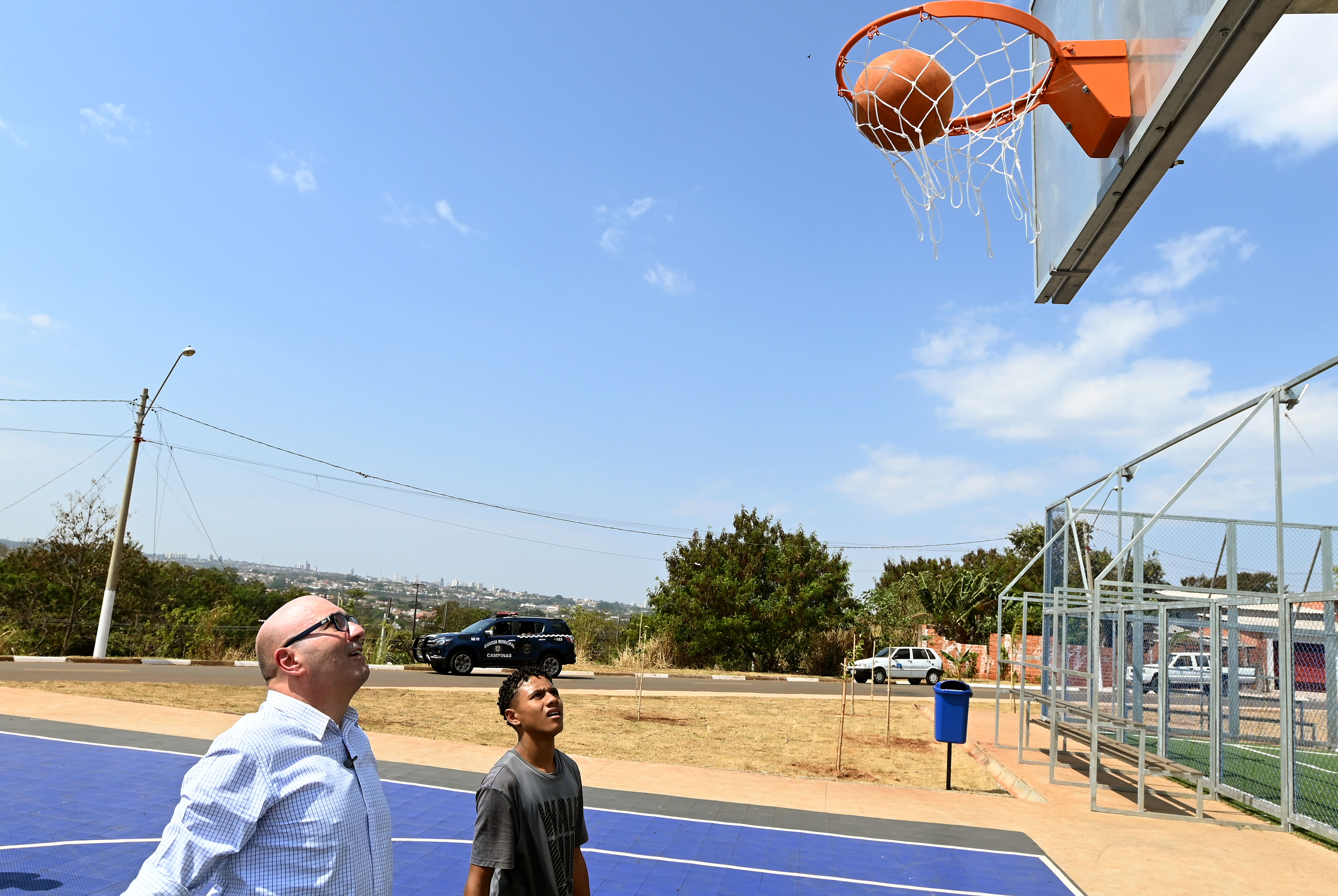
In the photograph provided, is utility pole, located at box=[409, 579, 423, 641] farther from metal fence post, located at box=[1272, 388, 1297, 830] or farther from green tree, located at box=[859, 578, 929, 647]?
metal fence post, located at box=[1272, 388, 1297, 830]

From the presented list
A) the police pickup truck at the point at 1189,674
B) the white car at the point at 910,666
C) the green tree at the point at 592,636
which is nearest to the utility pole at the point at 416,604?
the green tree at the point at 592,636

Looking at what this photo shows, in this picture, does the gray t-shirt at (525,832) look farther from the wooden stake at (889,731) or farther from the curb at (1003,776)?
the wooden stake at (889,731)

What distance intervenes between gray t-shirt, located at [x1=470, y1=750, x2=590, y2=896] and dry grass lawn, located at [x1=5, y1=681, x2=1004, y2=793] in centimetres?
949

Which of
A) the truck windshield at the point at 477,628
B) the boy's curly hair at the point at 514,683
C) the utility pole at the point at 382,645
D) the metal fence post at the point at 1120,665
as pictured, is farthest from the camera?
the utility pole at the point at 382,645

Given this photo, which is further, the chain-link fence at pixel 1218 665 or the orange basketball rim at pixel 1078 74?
the chain-link fence at pixel 1218 665

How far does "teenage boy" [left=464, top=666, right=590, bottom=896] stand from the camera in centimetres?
328

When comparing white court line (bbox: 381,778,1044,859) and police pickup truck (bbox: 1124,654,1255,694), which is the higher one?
police pickup truck (bbox: 1124,654,1255,694)

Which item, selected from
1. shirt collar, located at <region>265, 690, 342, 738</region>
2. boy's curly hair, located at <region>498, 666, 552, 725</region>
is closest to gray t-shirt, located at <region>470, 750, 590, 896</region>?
boy's curly hair, located at <region>498, 666, 552, 725</region>

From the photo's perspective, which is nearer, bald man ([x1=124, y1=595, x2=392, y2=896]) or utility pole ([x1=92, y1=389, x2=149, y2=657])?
bald man ([x1=124, y1=595, x2=392, y2=896])

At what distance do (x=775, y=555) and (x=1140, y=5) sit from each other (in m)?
32.2

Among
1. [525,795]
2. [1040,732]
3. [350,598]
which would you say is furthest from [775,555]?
[525,795]

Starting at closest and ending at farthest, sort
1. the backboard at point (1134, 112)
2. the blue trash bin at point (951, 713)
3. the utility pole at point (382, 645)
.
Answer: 1. the backboard at point (1134, 112)
2. the blue trash bin at point (951, 713)
3. the utility pole at point (382, 645)

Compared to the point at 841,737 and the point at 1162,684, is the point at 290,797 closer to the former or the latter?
the point at 841,737

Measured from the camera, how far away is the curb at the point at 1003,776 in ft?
35.8
